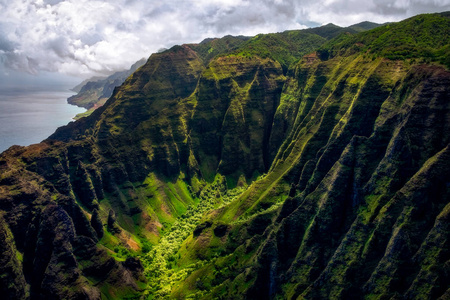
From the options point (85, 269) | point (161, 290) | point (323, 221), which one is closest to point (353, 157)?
point (323, 221)

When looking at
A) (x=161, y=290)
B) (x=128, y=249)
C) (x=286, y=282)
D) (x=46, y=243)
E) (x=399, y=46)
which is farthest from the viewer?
(x=128, y=249)


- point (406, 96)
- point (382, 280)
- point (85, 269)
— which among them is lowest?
point (85, 269)

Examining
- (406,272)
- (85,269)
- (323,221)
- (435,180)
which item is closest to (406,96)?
(435,180)

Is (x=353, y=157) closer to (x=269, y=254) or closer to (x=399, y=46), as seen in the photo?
(x=269, y=254)

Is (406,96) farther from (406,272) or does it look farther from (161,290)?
(161,290)

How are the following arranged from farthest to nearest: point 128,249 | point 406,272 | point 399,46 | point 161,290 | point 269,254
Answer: point 128,249
point 399,46
point 161,290
point 269,254
point 406,272

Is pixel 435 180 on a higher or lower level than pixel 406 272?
higher

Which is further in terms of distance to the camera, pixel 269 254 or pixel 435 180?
pixel 269 254

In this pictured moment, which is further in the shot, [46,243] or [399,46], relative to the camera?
[399,46]

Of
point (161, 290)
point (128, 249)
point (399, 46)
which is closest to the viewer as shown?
point (161, 290)
